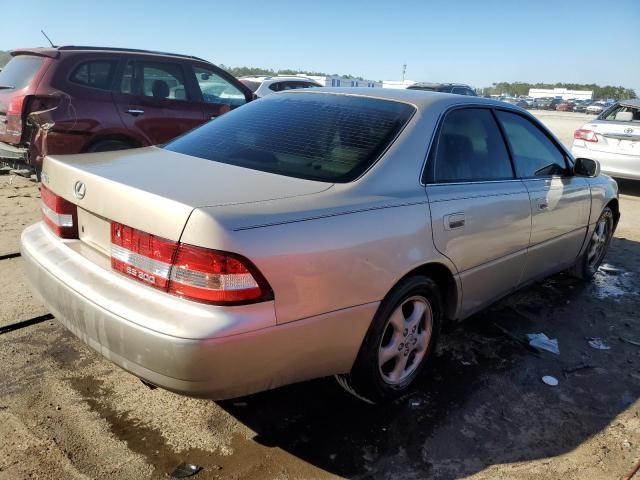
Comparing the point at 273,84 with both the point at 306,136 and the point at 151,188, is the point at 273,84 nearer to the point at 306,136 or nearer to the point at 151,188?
the point at 306,136

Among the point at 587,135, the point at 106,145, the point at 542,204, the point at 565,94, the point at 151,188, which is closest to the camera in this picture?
the point at 151,188

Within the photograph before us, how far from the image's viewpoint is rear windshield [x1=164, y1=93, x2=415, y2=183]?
8.42 feet

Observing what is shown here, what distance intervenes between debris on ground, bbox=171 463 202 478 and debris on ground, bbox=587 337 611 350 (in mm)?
2710

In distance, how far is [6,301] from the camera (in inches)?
145

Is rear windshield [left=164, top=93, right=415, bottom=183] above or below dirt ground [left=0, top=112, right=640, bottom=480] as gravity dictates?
above

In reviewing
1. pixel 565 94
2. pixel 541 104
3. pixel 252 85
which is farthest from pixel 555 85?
pixel 252 85

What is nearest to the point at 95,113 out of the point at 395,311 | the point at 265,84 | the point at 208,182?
the point at 208,182

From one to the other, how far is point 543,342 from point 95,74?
17.8 feet

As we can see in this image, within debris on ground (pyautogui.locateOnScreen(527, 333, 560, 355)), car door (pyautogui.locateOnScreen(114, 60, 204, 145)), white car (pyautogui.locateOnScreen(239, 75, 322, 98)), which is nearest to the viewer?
debris on ground (pyautogui.locateOnScreen(527, 333, 560, 355))

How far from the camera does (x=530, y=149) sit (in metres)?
3.75

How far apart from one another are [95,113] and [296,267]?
4871 millimetres

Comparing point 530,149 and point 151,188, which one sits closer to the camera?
point 151,188

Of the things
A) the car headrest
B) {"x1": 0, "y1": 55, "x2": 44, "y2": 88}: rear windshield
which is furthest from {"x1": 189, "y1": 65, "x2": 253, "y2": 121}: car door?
{"x1": 0, "y1": 55, "x2": 44, "y2": 88}: rear windshield

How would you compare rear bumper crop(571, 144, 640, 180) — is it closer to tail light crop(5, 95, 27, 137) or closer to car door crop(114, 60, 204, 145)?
car door crop(114, 60, 204, 145)
